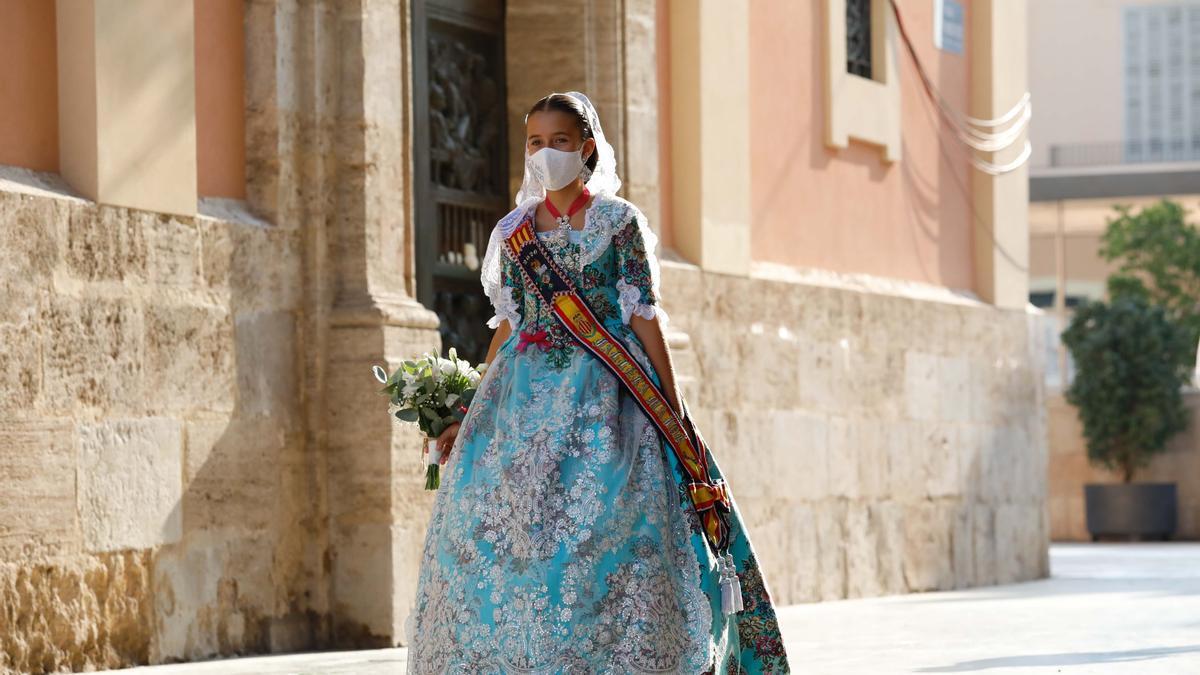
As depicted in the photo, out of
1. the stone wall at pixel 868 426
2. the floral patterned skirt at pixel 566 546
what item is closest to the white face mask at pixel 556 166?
the floral patterned skirt at pixel 566 546

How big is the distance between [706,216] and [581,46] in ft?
4.69

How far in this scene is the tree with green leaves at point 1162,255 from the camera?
27.5 m

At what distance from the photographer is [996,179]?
15.7 meters

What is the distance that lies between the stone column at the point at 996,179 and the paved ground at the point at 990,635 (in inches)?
94.0

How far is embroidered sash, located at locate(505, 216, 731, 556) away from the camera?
17.8ft

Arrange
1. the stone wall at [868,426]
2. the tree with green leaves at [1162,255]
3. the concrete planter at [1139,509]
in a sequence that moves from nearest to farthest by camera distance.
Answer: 1. the stone wall at [868,426]
2. the concrete planter at [1139,509]
3. the tree with green leaves at [1162,255]

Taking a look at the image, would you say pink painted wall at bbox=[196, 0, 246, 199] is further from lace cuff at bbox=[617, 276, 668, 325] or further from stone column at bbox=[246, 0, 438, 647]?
lace cuff at bbox=[617, 276, 668, 325]

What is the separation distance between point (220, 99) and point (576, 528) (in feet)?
13.2

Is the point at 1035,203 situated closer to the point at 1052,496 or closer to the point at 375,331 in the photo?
the point at 1052,496

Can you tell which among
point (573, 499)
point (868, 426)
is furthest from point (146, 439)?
point (868, 426)

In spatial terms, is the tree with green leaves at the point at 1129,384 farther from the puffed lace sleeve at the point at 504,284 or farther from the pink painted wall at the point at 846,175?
the puffed lace sleeve at the point at 504,284

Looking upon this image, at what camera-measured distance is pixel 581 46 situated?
35.9ft

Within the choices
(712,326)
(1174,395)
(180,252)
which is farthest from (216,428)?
(1174,395)

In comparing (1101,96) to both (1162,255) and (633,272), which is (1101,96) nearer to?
(1162,255)
